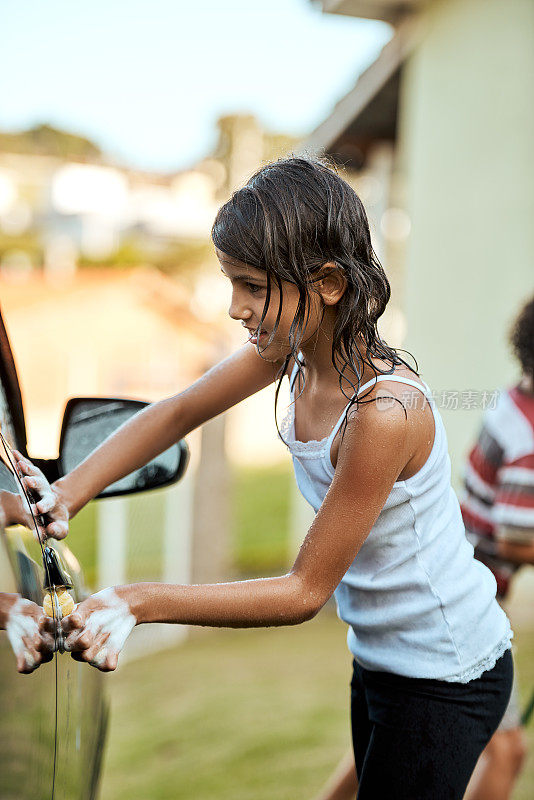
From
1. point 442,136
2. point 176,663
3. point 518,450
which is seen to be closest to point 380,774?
point 518,450

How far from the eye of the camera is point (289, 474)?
13812 mm

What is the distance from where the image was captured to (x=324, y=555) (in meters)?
1.28

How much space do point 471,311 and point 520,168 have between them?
946mm

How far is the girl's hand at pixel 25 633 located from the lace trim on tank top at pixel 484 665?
0.73 meters

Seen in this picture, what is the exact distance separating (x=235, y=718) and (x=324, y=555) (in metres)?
3.67

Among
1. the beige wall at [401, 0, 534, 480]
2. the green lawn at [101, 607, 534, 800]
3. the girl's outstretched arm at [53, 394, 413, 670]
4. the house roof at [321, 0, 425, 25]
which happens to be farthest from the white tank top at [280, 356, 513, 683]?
the house roof at [321, 0, 425, 25]

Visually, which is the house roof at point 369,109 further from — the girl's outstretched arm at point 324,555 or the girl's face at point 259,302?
the girl's outstretched arm at point 324,555

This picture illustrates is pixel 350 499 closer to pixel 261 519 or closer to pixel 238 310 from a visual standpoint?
pixel 238 310

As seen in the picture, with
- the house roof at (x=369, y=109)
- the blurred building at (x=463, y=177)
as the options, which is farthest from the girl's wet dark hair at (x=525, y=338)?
the house roof at (x=369, y=109)

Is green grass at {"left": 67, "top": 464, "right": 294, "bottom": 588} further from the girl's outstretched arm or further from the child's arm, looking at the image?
the girl's outstretched arm

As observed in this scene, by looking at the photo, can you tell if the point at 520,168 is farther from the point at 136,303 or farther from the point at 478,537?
the point at 136,303

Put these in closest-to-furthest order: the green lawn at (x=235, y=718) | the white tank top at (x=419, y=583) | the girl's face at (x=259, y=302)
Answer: the girl's face at (x=259, y=302)
the white tank top at (x=419, y=583)
the green lawn at (x=235, y=718)

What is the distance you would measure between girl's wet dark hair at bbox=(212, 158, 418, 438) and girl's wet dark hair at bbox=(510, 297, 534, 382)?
4.16 feet

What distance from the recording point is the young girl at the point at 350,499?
1.28m
